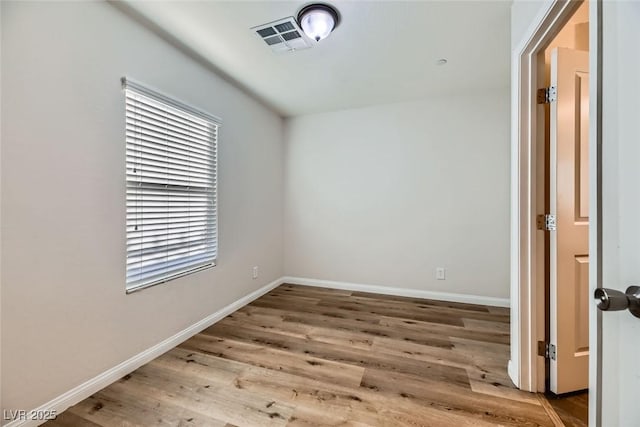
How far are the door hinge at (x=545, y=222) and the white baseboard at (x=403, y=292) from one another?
5.70ft

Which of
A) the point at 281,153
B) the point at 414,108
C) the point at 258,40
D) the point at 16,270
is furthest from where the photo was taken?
the point at 281,153

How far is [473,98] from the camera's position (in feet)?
9.38

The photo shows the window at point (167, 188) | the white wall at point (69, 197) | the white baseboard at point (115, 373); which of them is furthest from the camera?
the window at point (167, 188)

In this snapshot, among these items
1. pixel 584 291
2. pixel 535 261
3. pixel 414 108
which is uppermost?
pixel 414 108

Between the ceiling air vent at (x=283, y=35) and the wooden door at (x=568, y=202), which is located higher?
the ceiling air vent at (x=283, y=35)

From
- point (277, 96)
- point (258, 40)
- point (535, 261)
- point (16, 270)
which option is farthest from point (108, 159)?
point (535, 261)

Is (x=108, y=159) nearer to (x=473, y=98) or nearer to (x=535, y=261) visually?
(x=535, y=261)

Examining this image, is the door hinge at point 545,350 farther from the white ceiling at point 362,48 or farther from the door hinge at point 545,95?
the white ceiling at point 362,48

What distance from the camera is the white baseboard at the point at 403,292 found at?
2.87m

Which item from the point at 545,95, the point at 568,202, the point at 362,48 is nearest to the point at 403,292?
the point at 568,202

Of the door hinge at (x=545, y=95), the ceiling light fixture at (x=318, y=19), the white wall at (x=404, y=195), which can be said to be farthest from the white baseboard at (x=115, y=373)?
the door hinge at (x=545, y=95)

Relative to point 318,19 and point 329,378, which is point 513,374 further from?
point 318,19

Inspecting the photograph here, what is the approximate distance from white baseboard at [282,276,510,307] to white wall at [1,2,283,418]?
71.7 inches

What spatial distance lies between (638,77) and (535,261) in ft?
4.23
